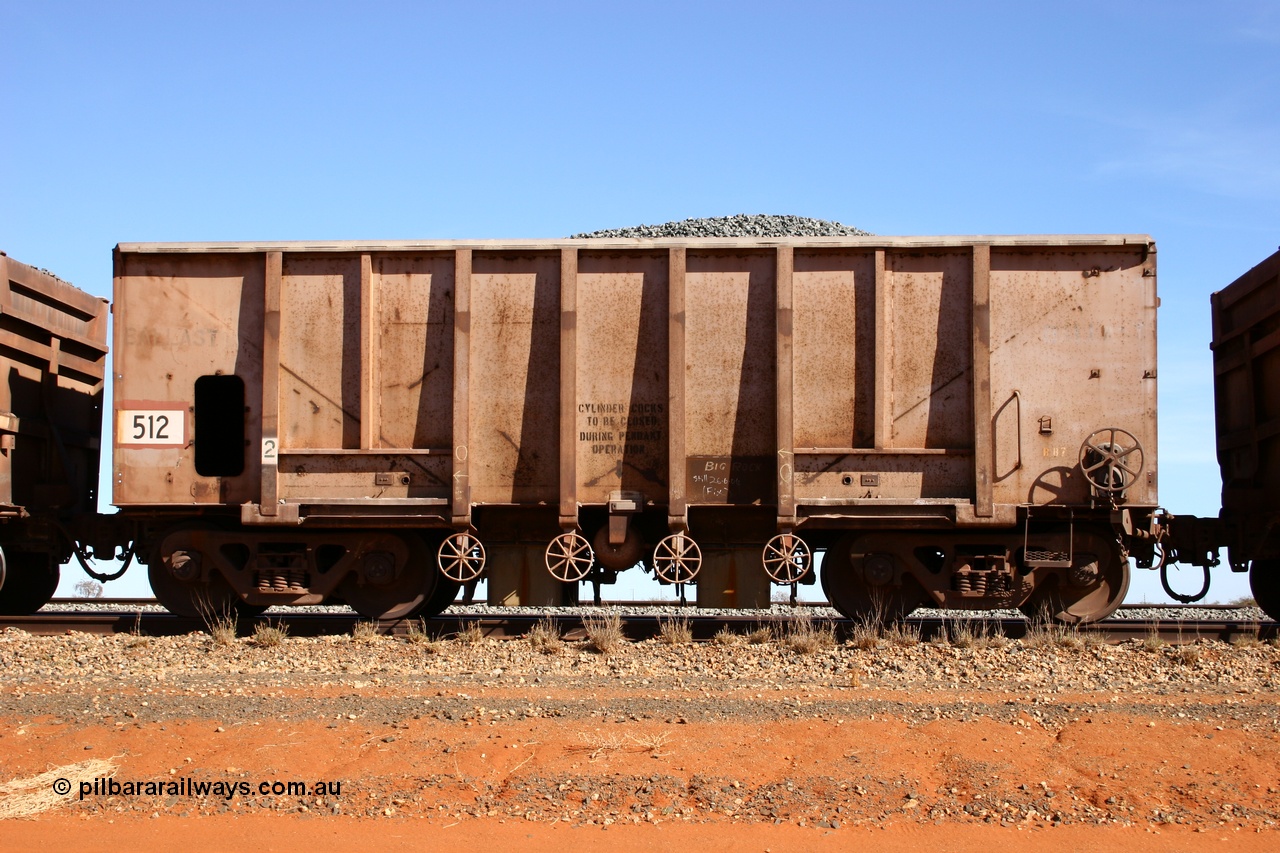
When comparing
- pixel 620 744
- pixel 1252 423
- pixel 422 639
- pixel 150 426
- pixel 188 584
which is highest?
pixel 1252 423

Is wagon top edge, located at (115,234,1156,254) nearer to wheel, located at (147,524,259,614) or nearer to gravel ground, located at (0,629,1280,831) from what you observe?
wheel, located at (147,524,259,614)

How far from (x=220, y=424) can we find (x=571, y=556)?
3871 mm

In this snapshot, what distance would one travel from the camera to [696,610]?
14.3m

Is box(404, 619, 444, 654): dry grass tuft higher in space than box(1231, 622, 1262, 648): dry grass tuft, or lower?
lower

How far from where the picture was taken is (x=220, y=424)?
446 inches

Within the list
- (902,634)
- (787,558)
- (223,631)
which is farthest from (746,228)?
(223,631)

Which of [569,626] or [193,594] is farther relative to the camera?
[193,594]

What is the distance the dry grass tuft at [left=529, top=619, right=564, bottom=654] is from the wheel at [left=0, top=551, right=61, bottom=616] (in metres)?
5.74

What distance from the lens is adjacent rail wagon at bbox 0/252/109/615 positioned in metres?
11.7

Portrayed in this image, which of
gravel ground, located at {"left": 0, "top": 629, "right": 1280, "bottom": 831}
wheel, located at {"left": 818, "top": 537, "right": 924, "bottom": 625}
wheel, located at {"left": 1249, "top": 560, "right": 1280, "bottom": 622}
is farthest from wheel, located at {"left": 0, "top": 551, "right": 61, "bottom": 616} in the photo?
wheel, located at {"left": 1249, "top": 560, "right": 1280, "bottom": 622}

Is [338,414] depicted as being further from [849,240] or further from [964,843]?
[964,843]

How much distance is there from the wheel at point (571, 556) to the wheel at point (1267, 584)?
22.3 feet

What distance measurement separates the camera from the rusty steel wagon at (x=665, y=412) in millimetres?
10469

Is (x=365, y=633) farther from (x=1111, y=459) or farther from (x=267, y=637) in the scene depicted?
(x=1111, y=459)
